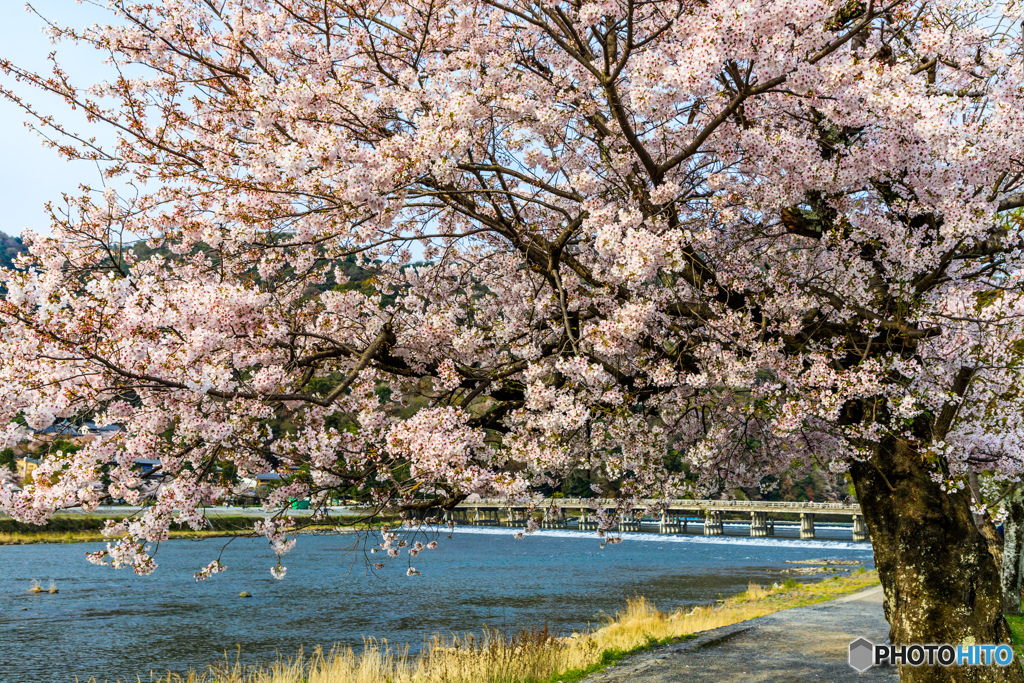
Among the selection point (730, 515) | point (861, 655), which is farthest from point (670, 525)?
point (861, 655)

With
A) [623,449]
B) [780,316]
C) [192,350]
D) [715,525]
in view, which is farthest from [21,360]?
[715,525]

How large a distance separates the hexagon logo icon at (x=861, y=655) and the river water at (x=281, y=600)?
9.37 metres

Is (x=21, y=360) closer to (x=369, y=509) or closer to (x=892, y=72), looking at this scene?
(x=369, y=509)

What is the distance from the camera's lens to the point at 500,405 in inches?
393

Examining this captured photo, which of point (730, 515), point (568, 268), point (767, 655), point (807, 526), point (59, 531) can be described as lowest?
point (730, 515)

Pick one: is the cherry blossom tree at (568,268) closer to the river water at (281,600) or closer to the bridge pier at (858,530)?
the river water at (281,600)

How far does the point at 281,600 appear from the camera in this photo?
43.8 metres

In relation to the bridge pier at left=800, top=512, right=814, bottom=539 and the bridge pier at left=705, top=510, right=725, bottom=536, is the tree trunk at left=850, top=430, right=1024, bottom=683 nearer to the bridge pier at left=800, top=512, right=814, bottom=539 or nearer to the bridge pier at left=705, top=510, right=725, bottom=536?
the bridge pier at left=800, top=512, right=814, bottom=539

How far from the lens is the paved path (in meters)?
12.7

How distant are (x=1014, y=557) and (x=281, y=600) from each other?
128ft

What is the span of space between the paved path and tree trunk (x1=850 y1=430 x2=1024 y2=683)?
432 cm

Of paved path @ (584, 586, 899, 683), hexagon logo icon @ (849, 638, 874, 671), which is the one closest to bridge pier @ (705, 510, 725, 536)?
paved path @ (584, 586, 899, 683)

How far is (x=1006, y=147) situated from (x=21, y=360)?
1027cm
